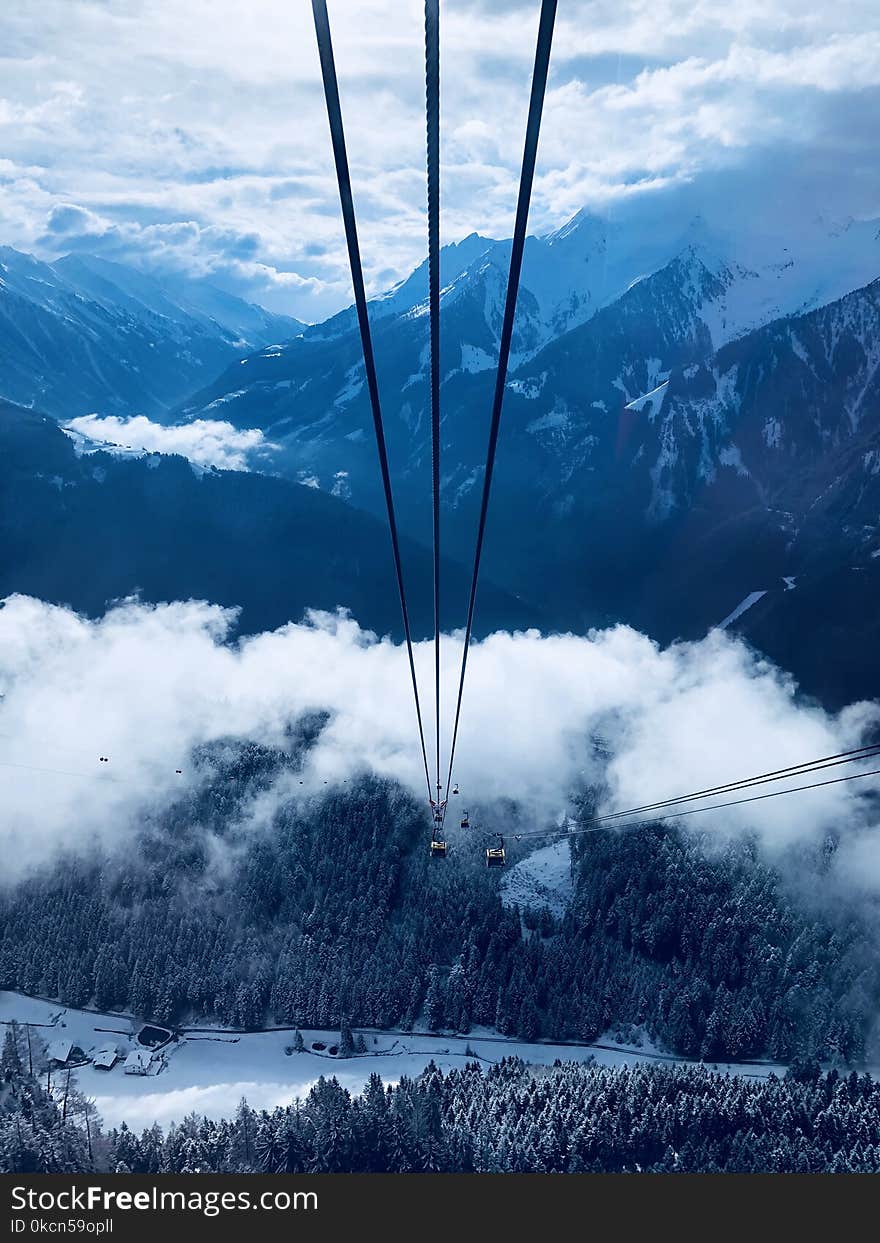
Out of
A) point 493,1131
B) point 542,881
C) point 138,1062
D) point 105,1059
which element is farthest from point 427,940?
point 105,1059

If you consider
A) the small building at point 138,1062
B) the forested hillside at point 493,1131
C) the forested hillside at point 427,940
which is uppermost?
the forested hillside at point 427,940

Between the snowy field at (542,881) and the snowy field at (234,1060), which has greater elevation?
the snowy field at (542,881)

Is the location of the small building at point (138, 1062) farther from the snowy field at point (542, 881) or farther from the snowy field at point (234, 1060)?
the snowy field at point (542, 881)

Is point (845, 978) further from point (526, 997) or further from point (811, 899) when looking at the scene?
point (526, 997)

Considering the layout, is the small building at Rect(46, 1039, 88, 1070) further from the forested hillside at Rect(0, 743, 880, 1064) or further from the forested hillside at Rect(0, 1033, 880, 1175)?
the forested hillside at Rect(0, 1033, 880, 1175)

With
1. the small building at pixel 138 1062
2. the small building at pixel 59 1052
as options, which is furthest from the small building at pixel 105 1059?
the small building at pixel 59 1052

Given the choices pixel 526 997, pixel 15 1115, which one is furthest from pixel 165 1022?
pixel 526 997

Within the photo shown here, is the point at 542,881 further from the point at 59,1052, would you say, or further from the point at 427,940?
the point at 59,1052
